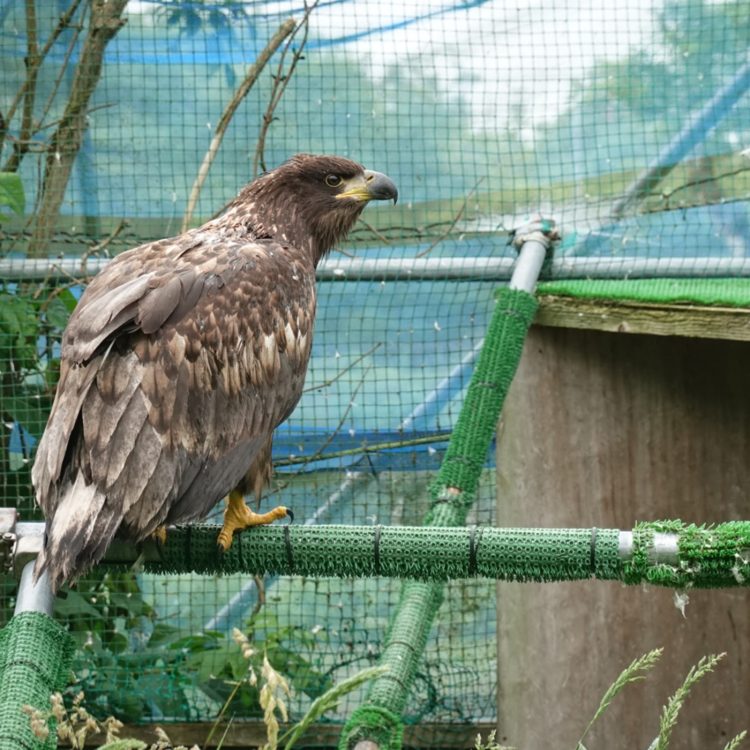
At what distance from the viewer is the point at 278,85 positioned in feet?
16.2

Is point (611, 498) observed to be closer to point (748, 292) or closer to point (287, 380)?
point (748, 292)

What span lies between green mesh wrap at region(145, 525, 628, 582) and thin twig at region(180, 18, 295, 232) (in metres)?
2.35

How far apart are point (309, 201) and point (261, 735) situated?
1871mm

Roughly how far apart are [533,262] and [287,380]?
4.82ft

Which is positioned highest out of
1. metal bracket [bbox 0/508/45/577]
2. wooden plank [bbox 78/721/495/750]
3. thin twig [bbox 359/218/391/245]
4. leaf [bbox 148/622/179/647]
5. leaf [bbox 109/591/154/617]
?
thin twig [bbox 359/218/391/245]

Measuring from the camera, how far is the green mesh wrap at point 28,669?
2.05 meters

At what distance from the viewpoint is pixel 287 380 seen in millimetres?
3242

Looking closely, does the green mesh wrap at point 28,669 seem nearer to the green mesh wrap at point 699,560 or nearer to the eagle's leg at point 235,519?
the eagle's leg at point 235,519

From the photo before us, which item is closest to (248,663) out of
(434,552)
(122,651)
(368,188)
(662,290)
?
(122,651)

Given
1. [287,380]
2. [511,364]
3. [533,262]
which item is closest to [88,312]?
[287,380]

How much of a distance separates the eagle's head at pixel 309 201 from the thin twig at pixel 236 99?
1.11 m

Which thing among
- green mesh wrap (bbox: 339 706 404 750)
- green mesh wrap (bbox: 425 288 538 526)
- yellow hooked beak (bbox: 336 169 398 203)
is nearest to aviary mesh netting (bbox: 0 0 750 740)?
green mesh wrap (bbox: 425 288 538 526)

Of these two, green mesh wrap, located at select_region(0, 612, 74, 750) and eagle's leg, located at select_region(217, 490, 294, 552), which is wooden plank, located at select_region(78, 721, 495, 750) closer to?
eagle's leg, located at select_region(217, 490, 294, 552)

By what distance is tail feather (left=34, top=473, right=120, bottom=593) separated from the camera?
7.89 ft
